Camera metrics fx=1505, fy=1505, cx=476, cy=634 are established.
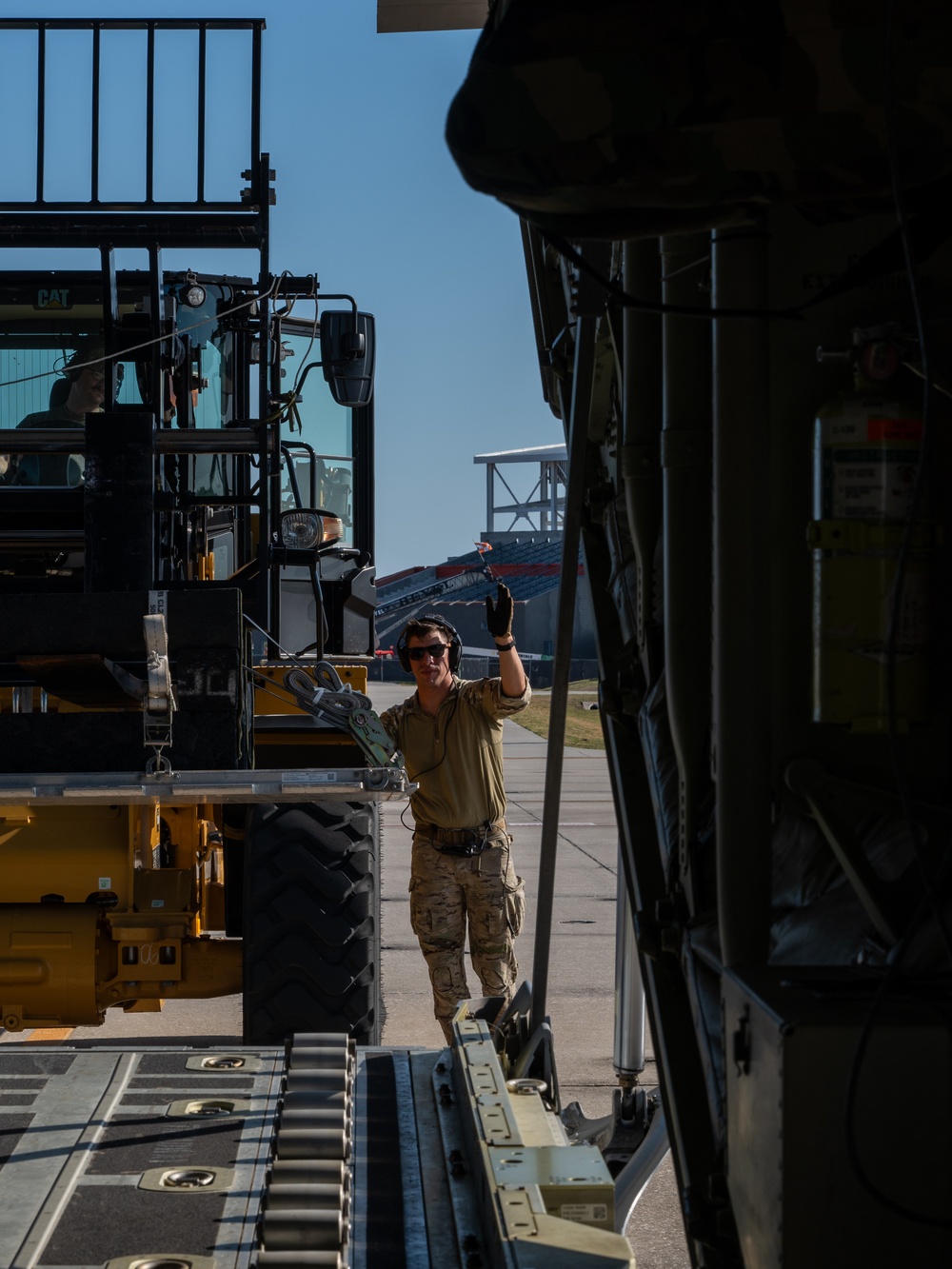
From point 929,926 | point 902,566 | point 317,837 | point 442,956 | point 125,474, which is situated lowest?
point 442,956

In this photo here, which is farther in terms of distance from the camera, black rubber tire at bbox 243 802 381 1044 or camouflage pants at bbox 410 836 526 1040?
camouflage pants at bbox 410 836 526 1040

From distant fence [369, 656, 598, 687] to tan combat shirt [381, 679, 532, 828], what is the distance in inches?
1362

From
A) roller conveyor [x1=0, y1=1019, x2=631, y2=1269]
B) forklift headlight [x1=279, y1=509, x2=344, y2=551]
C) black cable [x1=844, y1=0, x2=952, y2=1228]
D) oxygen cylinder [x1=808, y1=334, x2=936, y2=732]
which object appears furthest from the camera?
forklift headlight [x1=279, y1=509, x2=344, y2=551]

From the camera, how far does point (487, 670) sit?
152 ft

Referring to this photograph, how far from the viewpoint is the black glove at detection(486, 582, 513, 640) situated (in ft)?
18.3

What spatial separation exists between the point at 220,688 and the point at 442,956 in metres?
1.98

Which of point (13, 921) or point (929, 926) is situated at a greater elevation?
point (929, 926)

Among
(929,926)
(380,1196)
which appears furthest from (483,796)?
(929,926)

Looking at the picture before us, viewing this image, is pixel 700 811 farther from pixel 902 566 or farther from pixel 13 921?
pixel 13 921

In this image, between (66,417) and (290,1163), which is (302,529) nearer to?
(66,417)

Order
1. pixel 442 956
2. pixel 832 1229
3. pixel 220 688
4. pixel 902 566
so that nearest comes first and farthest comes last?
1. pixel 832 1229
2. pixel 902 566
3. pixel 220 688
4. pixel 442 956

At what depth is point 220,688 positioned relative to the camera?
4.73 meters

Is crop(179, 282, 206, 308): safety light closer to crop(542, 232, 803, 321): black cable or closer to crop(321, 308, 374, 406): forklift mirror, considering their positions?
crop(321, 308, 374, 406): forklift mirror

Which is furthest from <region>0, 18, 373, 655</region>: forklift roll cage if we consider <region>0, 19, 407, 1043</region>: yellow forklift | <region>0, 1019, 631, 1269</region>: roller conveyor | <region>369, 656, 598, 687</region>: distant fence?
<region>369, 656, 598, 687</region>: distant fence
